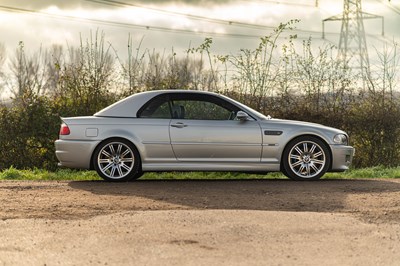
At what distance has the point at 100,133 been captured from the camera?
12133 millimetres

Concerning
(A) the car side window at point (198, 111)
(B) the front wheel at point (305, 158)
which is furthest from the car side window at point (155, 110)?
(B) the front wheel at point (305, 158)

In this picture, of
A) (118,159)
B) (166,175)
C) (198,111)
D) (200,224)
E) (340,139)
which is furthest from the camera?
(166,175)

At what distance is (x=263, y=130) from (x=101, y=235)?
5447mm

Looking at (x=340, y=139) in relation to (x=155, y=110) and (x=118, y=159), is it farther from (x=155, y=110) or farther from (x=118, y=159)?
(x=118, y=159)

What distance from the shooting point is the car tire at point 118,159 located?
12.1m

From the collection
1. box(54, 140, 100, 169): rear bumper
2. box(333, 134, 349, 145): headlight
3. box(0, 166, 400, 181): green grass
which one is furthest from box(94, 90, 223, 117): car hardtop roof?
box(333, 134, 349, 145): headlight

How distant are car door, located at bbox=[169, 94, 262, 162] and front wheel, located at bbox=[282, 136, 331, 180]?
1.79 ft

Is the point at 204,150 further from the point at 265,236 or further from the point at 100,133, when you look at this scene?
the point at 265,236

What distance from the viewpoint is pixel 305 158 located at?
40.7 ft

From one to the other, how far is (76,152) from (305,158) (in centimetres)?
403

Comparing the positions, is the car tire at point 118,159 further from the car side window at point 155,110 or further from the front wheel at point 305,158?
the front wheel at point 305,158

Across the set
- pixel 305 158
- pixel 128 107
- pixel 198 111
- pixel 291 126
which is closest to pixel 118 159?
pixel 128 107

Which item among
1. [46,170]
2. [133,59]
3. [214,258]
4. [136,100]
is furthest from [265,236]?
[133,59]

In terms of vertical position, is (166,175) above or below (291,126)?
below
